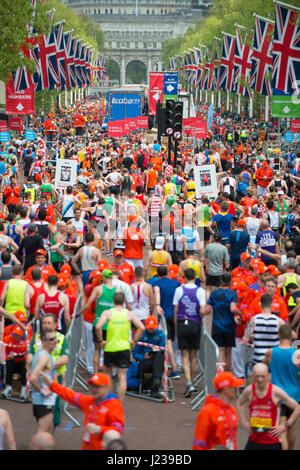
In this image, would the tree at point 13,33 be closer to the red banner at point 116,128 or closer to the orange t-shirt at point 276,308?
the red banner at point 116,128

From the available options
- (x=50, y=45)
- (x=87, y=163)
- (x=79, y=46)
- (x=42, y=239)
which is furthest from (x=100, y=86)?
(x=42, y=239)

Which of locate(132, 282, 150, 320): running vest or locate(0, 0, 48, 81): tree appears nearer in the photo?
locate(132, 282, 150, 320): running vest

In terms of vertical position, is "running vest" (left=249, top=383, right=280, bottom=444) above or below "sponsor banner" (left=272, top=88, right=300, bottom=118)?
below

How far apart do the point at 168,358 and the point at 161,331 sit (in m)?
0.79

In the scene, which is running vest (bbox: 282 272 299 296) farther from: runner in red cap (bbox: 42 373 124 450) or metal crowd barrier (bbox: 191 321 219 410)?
runner in red cap (bbox: 42 373 124 450)

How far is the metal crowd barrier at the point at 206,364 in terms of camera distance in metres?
10.2

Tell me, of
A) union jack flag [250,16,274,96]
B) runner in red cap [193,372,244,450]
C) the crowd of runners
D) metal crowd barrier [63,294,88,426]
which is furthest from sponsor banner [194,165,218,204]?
union jack flag [250,16,274,96]

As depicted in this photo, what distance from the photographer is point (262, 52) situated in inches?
1484

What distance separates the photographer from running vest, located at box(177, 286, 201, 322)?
1160 centimetres

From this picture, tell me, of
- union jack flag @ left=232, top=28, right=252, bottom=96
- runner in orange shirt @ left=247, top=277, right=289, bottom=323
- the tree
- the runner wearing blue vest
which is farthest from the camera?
union jack flag @ left=232, top=28, right=252, bottom=96

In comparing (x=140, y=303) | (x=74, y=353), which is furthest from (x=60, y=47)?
(x=74, y=353)

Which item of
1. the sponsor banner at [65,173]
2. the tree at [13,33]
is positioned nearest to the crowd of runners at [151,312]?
the sponsor banner at [65,173]

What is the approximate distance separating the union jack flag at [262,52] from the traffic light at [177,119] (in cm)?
1090

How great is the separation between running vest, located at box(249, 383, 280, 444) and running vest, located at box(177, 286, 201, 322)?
355 cm
